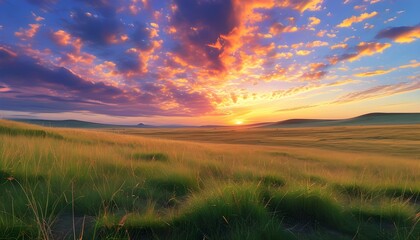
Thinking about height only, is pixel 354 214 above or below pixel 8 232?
below

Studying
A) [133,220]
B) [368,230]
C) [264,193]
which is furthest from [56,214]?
[368,230]

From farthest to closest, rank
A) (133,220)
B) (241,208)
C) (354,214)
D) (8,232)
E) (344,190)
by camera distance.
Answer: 1. (344,190)
2. (354,214)
3. (241,208)
4. (133,220)
5. (8,232)

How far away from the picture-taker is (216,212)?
10.0 feet

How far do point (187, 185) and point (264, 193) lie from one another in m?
1.49

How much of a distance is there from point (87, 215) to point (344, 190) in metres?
4.88

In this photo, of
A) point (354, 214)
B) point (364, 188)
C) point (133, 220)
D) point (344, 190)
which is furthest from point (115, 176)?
point (364, 188)

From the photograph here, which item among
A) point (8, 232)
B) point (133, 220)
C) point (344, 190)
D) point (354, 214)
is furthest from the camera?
point (344, 190)

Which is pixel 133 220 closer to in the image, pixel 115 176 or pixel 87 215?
pixel 87 215

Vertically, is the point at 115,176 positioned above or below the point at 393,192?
above

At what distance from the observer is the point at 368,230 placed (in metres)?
3.24

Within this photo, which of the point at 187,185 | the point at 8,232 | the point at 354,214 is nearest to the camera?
the point at 8,232

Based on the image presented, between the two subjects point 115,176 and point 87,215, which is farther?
point 115,176

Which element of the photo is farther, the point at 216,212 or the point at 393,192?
the point at 393,192

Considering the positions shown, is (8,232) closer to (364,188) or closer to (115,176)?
(115,176)
